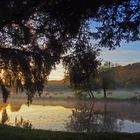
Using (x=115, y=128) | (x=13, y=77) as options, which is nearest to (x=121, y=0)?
(x=13, y=77)

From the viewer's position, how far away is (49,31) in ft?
71.6

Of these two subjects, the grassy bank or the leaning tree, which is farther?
the grassy bank

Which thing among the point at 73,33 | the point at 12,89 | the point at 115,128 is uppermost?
the point at 73,33

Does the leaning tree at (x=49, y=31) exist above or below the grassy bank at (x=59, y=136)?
above

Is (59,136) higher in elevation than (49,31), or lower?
lower

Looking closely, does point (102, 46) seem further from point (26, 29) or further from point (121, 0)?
point (26, 29)

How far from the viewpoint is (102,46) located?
2106 centimetres

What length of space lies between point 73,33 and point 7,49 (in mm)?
4025

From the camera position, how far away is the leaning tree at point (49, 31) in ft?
62.1

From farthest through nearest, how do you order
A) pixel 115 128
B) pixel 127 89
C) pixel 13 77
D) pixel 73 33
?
pixel 127 89 < pixel 115 128 < pixel 13 77 < pixel 73 33

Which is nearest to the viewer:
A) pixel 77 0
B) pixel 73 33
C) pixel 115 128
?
pixel 77 0

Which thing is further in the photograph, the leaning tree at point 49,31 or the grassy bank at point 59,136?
the grassy bank at point 59,136

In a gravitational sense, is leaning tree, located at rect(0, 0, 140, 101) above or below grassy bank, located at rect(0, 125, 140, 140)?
above

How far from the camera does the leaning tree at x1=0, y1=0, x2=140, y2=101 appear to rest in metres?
18.9
